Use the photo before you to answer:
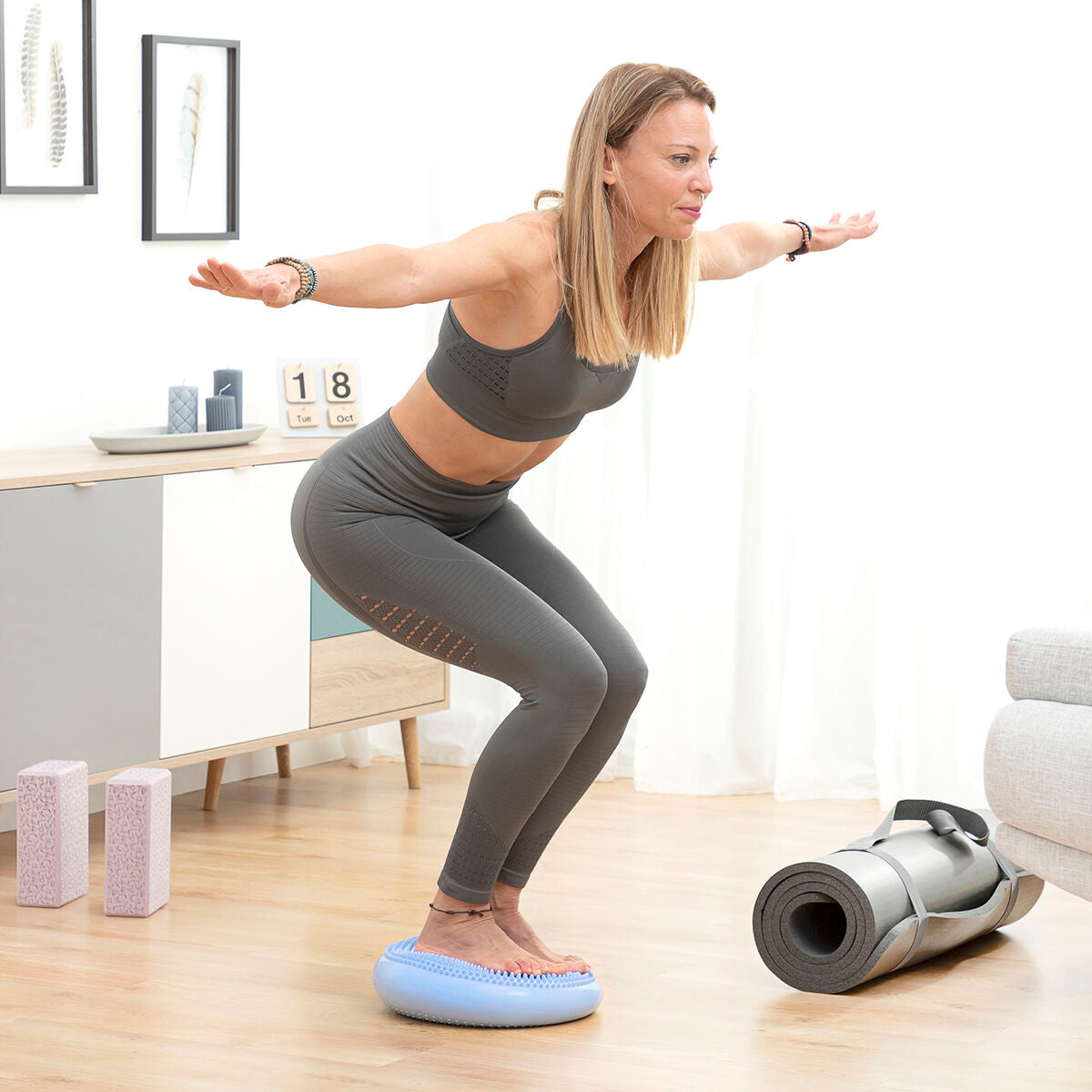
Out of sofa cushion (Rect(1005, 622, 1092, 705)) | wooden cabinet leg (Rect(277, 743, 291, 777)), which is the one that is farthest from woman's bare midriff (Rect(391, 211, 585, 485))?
wooden cabinet leg (Rect(277, 743, 291, 777))

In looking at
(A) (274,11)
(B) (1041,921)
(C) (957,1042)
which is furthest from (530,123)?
(C) (957,1042)

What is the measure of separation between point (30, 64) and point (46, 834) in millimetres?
1557

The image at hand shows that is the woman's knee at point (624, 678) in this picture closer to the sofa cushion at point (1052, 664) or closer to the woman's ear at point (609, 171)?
the sofa cushion at point (1052, 664)

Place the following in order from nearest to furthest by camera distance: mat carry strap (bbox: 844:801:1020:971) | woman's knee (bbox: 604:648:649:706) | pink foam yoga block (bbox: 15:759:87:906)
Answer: woman's knee (bbox: 604:648:649:706)
mat carry strap (bbox: 844:801:1020:971)
pink foam yoga block (bbox: 15:759:87:906)

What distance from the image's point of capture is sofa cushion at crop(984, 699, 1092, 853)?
89.2 inches

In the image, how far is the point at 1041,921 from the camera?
2898mm

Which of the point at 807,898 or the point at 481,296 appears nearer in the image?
the point at 481,296

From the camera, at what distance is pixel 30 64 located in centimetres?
343

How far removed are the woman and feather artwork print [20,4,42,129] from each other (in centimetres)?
144

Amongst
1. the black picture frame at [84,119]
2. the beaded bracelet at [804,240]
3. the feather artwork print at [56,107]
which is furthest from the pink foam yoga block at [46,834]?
the beaded bracelet at [804,240]

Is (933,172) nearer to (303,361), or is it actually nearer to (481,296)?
(303,361)

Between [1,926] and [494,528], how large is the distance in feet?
3.65

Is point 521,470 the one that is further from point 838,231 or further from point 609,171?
point 838,231

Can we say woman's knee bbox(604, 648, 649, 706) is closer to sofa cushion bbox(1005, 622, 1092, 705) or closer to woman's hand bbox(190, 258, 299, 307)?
sofa cushion bbox(1005, 622, 1092, 705)
